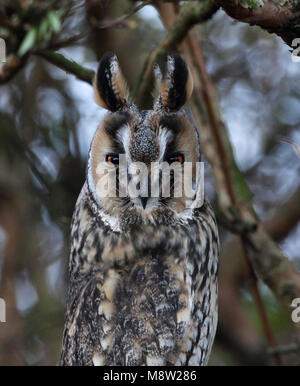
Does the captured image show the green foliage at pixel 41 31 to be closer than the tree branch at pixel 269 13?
No

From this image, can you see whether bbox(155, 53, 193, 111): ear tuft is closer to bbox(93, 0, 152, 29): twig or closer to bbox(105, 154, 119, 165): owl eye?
bbox(105, 154, 119, 165): owl eye

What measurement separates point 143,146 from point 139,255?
541 mm

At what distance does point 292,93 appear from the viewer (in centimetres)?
373

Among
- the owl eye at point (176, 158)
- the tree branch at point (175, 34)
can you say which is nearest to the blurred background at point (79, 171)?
the tree branch at point (175, 34)

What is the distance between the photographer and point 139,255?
219 cm

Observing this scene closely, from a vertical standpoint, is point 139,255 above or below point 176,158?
below

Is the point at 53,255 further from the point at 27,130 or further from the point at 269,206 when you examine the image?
the point at 269,206

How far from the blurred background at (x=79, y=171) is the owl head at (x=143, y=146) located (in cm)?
101

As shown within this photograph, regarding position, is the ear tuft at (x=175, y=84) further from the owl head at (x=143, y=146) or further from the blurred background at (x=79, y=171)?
the blurred background at (x=79, y=171)

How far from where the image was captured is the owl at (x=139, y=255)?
1.92m

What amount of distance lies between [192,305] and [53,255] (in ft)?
4.75

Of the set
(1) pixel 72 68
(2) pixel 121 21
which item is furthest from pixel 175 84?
(1) pixel 72 68

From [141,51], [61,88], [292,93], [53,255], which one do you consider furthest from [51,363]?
[292,93]

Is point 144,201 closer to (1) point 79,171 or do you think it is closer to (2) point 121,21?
(2) point 121,21
